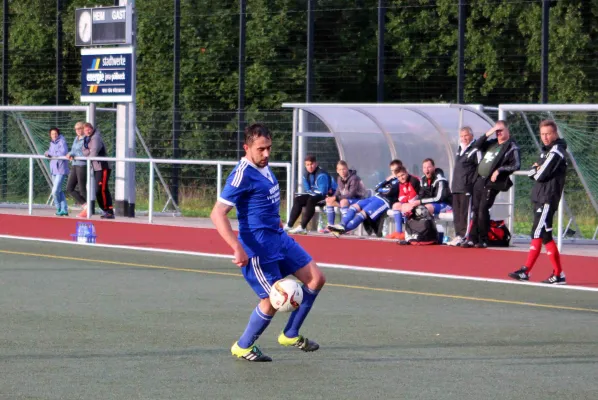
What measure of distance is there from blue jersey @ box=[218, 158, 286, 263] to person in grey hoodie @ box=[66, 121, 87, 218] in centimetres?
1487

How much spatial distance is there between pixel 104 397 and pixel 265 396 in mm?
917

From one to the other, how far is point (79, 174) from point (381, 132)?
580cm

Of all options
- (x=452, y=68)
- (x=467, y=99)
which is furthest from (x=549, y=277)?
(x=452, y=68)

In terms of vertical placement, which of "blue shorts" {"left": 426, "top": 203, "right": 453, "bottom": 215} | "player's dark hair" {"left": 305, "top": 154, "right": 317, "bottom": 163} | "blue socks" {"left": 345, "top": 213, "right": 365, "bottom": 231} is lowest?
"blue socks" {"left": 345, "top": 213, "right": 365, "bottom": 231}

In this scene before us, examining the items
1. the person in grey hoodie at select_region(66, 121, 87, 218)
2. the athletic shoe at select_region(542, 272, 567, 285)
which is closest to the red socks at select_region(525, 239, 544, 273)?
the athletic shoe at select_region(542, 272, 567, 285)

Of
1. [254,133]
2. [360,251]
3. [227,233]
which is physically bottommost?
[360,251]

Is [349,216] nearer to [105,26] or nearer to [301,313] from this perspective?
[105,26]

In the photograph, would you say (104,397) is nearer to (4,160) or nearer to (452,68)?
(4,160)

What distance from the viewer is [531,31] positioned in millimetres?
30688

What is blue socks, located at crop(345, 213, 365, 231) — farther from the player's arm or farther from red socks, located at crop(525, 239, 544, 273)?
the player's arm

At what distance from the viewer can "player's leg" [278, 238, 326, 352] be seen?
28.9 ft

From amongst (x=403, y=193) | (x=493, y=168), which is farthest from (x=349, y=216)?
(x=493, y=168)

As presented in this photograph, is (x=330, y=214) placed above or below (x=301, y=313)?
below

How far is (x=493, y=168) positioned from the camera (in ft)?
54.3
